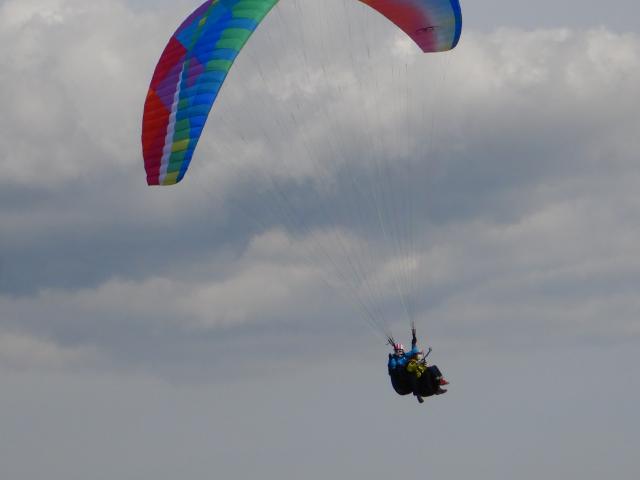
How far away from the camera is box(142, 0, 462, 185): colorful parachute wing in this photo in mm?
61906

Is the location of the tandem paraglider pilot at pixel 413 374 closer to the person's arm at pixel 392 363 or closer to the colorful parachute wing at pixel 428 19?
the person's arm at pixel 392 363

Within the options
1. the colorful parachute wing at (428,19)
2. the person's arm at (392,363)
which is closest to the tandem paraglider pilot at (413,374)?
the person's arm at (392,363)

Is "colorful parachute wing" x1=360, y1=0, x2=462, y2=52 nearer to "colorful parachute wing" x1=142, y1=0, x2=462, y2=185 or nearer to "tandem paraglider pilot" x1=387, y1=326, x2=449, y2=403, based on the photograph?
"colorful parachute wing" x1=142, y1=0, x2=462, y2=185

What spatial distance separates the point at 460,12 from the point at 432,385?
27.9ft

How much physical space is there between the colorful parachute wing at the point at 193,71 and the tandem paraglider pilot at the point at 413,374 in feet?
20.6

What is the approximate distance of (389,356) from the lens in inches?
2469

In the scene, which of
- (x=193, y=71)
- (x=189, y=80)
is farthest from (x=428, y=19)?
(x=189, y=80)

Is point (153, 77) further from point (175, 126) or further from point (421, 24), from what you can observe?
point (421, 24)

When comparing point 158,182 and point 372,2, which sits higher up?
point 372,2

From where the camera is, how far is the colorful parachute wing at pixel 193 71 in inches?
2437

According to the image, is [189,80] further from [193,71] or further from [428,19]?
[428,19]

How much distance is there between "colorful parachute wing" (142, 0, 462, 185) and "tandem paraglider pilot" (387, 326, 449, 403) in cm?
627

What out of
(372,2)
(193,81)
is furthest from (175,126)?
(372,2)

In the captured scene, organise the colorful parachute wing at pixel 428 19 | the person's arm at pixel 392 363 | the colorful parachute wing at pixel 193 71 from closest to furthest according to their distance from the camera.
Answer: the colorful parachute wing at pixel 193 71 < the person's arm at pixel 392 363 < the colorful parachute wing at pixel 428 19
